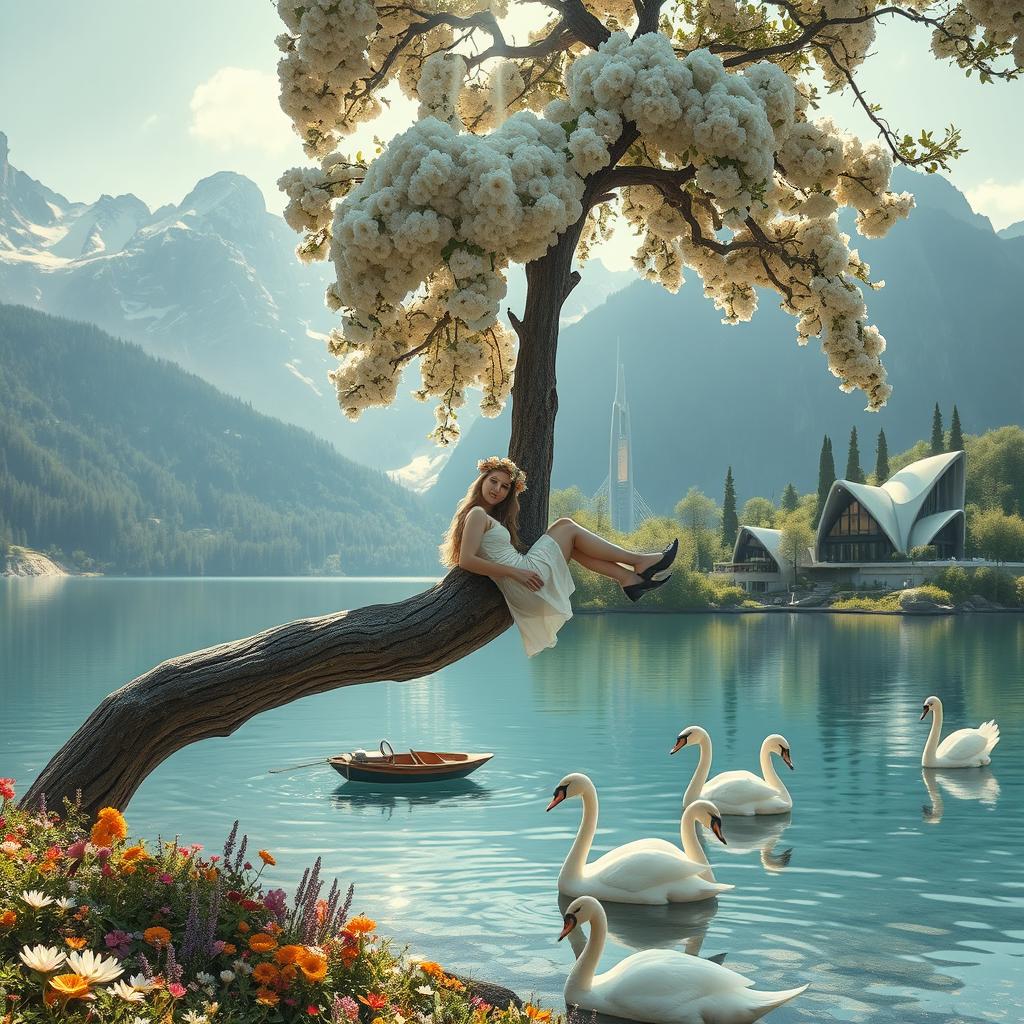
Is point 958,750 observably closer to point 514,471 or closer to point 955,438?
point 514,471

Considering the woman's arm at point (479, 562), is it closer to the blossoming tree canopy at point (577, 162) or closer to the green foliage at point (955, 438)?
the blossoming tree canopy at point (577, 162)

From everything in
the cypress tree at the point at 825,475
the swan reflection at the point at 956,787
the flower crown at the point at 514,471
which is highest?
the cypress tree at the point at 825,475

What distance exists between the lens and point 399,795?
20.4 metres

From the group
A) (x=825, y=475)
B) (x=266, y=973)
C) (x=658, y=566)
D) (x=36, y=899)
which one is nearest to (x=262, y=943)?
(x=266, y=973)

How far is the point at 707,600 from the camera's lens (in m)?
77.6

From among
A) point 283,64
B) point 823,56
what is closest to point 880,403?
point 823,56

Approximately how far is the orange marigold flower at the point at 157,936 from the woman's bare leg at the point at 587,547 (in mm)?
3372

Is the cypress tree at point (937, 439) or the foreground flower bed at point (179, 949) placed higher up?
the cypress tree at point (937, 439)

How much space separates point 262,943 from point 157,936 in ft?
1.17

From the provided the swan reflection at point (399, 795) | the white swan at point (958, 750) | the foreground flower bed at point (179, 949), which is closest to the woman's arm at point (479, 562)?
the foreground flower bed at point (179, 949)

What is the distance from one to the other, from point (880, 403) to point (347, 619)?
369 cm

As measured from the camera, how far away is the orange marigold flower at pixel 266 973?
12.8ft

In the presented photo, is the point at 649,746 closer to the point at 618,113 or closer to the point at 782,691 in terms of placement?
the point at 782,691

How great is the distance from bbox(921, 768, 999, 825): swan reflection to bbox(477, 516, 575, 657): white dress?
43.2ft
